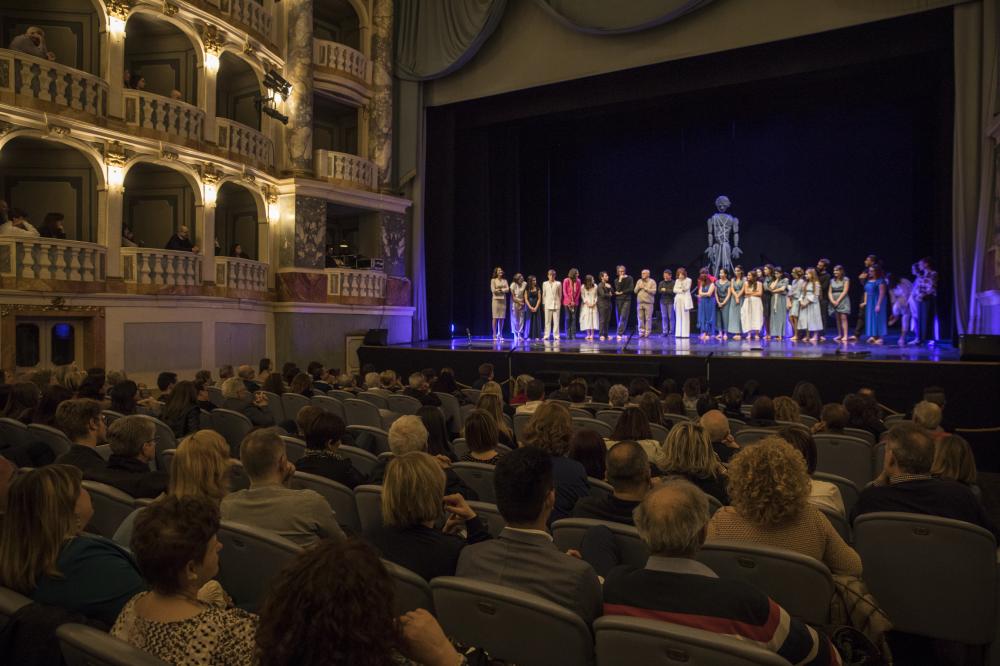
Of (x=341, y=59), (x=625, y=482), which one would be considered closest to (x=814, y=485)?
(x=625, y=482)

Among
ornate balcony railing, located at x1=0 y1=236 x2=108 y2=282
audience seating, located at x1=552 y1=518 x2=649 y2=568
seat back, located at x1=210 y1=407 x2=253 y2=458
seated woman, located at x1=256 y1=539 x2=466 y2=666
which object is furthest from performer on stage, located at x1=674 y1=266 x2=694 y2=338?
seated woman, located at x1=256 y1=539 x2=466 y2=666

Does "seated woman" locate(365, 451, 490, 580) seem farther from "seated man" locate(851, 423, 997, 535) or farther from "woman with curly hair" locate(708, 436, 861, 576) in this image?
"seated man" locate(851, 423, 997, 535)

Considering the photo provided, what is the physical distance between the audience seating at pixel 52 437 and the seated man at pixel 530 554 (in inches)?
124

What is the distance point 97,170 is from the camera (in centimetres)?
1186

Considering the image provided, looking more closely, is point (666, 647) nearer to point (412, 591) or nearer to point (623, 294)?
point (412, 591)

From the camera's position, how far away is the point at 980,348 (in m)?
8.86

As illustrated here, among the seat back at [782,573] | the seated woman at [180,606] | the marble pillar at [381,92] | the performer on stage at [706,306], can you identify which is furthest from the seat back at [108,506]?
the marble pillar at [381,92]

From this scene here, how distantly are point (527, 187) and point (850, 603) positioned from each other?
56.7ft

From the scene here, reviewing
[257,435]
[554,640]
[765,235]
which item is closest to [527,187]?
[765,235]

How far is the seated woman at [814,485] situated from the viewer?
323 centimetres

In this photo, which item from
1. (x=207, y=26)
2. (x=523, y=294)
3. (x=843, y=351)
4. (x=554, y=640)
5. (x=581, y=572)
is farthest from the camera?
(x=523, y=294)

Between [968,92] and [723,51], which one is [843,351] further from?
[723,51]

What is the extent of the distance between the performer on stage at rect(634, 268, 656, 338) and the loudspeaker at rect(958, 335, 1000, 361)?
6666mm

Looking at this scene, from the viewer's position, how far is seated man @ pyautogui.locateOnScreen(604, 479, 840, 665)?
181 cm
